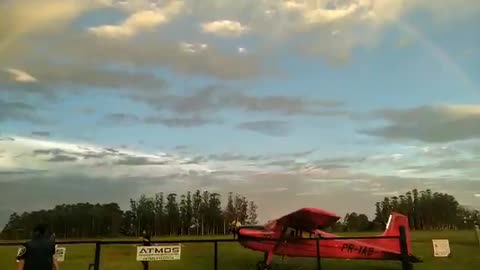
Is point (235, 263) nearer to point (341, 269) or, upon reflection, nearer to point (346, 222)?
point (341, 269)

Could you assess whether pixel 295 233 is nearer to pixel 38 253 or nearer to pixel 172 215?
pixel 38 253

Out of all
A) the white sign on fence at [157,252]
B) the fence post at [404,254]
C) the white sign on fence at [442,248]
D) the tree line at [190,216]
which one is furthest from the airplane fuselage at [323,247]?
the tree line at [190,216]

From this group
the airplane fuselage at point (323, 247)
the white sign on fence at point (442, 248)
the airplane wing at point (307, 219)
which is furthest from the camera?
the airplane fuselage at point (323, 247)

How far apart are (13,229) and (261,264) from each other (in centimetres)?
8983

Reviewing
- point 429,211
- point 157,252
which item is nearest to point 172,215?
point 429,211

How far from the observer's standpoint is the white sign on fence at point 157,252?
985 centimetres

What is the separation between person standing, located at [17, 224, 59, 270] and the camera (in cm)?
765

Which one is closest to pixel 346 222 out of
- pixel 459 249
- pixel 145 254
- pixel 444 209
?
pixel 444 209

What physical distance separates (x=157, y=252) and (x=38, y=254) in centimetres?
283

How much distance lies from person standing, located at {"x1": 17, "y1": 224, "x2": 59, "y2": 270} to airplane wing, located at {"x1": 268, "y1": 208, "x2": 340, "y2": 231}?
12.7 m

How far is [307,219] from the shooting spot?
65.8 feet

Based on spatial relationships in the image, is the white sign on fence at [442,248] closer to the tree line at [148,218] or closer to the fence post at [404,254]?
the fence post at [404,254]

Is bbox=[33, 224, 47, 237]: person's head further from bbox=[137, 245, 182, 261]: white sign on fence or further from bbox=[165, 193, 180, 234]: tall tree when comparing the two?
bbox=[165, 193, 180, 234]: tall tree

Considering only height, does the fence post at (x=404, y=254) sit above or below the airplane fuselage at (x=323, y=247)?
above
